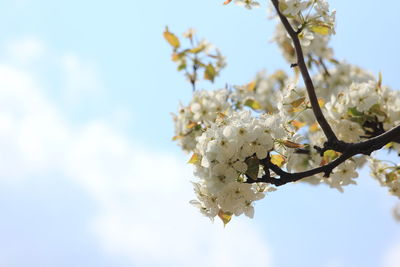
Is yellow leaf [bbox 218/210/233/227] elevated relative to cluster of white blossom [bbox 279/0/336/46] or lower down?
lower down

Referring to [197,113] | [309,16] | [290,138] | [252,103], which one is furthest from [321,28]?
[252,103]

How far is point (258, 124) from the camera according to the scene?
94.7 inches

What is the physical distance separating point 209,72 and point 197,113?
0.65m

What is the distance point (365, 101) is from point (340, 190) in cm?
75

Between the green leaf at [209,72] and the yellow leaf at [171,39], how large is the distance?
0.41m

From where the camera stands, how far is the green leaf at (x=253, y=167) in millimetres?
2373

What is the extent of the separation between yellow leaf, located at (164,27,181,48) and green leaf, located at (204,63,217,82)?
0.41 meters

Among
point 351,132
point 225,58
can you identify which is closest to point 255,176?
point 351,132

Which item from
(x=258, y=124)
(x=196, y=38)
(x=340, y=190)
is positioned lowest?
(x=258, y=124)

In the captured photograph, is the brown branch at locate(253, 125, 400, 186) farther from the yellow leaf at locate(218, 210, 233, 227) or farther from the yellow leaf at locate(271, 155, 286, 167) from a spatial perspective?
the yellow leaf at locate(218, 210, 233, 227)

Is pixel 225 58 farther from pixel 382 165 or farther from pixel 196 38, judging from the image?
pixel 382 165

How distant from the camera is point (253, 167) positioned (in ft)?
7.80

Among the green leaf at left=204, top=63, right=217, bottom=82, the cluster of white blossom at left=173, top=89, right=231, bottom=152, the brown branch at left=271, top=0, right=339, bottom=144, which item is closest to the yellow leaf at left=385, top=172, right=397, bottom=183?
the brown branch at left=271, top=0, right=339, bottom=144

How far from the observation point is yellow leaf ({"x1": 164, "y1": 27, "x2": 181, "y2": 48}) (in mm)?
4730
